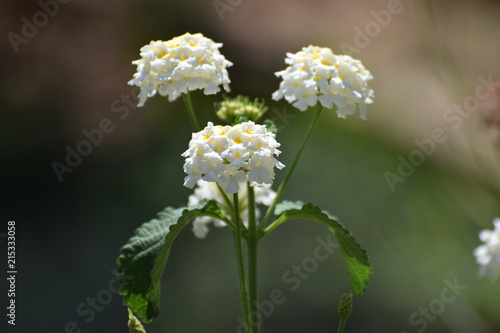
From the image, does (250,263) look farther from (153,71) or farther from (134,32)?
(134,32)

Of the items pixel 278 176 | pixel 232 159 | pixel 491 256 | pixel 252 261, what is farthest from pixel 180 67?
pixel 278 176

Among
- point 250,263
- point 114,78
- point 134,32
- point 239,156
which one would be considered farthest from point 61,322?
point 239,156

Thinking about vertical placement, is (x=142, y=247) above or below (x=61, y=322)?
above

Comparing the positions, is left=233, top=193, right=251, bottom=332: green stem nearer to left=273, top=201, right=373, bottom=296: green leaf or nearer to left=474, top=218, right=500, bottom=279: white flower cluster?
left=273, top=201, right=373, bottom=296: green leaf

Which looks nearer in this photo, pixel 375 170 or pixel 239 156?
pixel 239 156

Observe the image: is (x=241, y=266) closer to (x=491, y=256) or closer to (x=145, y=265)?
(x=145, y=265)

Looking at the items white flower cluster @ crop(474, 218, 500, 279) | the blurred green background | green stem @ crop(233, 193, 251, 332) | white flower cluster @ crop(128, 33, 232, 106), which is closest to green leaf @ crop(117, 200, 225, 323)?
green stem @ crop(233, 193, 251, 332)
